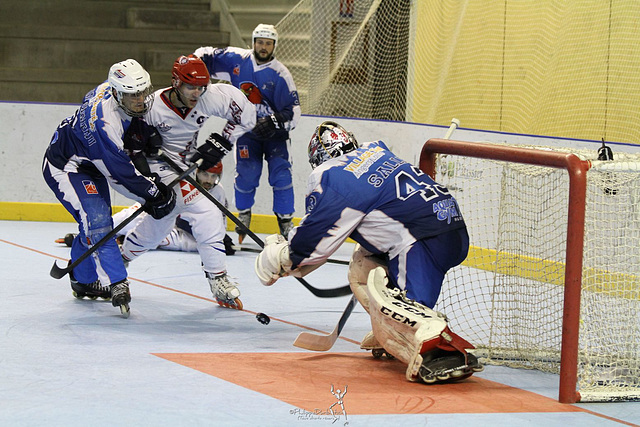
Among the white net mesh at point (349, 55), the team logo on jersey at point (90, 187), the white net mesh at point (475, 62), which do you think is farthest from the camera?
the white net mesh at point (349, 55)

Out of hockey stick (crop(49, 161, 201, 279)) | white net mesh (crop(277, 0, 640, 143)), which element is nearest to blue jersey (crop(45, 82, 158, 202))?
hockey stick (crop(49, 161, 201, 279))

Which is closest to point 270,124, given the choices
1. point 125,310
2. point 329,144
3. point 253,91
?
point 253,91

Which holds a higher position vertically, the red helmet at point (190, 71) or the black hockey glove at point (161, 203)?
the red helmet at point (190, 71)

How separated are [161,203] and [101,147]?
420 millimetres

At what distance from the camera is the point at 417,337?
3.32 metres

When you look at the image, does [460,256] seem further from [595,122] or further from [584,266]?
[595,122]

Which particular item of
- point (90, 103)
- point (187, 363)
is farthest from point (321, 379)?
point (90, 103)

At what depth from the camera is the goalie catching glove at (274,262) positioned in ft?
11.9

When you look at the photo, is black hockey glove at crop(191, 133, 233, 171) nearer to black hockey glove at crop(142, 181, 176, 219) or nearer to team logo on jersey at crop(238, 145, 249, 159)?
black hockey glove at crop(142, 181, 176, 219)

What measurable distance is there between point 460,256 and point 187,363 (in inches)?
47.5

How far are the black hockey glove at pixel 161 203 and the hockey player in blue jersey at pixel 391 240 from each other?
3.60ft

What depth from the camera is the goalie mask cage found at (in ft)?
10.6

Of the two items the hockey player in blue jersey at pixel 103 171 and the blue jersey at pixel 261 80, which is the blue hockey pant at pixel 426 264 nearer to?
the hockey player in blue jersey at pixel 103 171

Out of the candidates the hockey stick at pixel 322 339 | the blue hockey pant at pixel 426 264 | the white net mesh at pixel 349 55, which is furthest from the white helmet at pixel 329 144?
the white net mesh at pixel 349 55
